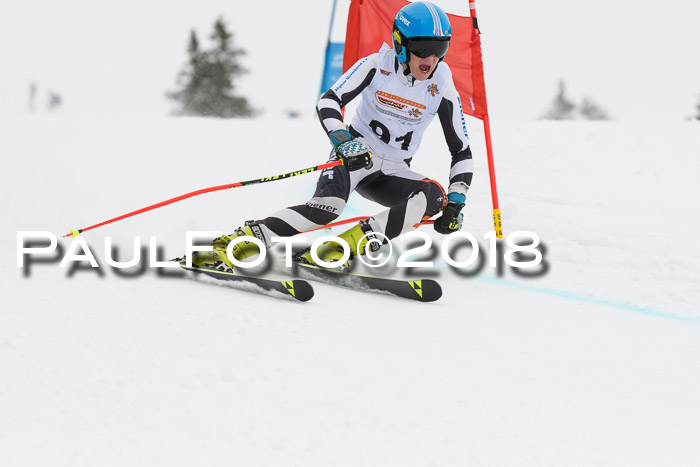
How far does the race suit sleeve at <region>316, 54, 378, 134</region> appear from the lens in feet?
12.0

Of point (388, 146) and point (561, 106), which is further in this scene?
point (561, 106)

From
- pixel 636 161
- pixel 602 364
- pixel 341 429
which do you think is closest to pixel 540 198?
pixel 636 161

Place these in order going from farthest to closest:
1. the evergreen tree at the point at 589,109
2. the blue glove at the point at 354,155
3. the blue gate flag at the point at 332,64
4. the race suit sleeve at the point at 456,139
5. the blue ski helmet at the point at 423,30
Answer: the evergreen tree at the point at 589,109
the blue gate flag at the point at 332,64
the race suit sleeve at the point at 456,139
the blue ski helmet at the point at 423,30
the blue glove at the point at 354,155

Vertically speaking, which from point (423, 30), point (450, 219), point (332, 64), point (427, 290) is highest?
point (332, 64)

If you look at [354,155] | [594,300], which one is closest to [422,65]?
[354,155]

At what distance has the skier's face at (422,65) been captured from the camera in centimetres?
362

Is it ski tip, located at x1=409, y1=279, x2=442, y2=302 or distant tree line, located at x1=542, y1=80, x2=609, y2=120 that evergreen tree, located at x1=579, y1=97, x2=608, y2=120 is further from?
ski tip, located at x1=409, y1=279, x2=442, y2=302

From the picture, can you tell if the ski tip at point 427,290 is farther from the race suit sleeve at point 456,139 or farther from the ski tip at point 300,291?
the race suit sleeve at point 456,139

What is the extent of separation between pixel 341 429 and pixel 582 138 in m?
7.54

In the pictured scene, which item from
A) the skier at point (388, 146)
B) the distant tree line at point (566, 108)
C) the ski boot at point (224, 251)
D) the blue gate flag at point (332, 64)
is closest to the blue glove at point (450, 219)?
the skier at point (388, 146)

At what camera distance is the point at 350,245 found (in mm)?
3529

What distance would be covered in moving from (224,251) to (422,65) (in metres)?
1.61

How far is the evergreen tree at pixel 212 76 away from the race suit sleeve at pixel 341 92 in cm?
2692

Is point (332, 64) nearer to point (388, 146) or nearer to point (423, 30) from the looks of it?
point (388, 146)
